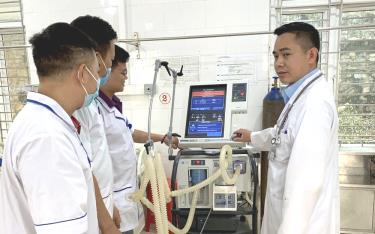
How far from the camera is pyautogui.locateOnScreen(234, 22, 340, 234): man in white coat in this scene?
124 cm

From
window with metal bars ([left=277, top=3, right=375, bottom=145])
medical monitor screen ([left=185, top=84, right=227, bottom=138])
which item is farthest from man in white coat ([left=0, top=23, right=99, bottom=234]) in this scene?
window with metal bars ([left=277, top=3, right=375, bottom=145])

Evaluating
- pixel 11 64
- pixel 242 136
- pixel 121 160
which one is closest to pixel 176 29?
pixel 242 136

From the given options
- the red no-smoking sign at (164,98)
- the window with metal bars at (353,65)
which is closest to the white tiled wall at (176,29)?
the red no-smoking sign at (164,98)

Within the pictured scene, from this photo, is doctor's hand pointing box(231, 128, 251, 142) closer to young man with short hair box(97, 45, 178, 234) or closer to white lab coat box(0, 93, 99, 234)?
young man with short hair box(97, 45, 178, 234)

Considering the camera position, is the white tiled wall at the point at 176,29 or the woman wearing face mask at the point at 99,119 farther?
the white tiled wall at the point at 176,29

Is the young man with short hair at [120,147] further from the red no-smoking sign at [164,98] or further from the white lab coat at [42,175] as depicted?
the red no-smoking sign at [164,98]

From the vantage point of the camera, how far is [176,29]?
8.64ft

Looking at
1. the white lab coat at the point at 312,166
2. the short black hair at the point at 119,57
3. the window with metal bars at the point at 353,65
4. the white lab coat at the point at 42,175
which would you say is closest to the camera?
the white lab coat at the point at 42,175

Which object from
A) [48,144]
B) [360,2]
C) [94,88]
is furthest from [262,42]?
[48,144]

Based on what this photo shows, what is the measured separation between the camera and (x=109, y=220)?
1.19m

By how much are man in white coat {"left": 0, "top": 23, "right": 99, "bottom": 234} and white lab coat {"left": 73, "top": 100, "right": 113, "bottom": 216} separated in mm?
277

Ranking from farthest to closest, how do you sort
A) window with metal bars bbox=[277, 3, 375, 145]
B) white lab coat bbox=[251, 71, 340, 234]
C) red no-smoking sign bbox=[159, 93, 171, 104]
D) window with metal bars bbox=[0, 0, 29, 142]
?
window with metal bars bbox=[0, 0, 29, 142] → red no-smoking sign bbox=[159, 93, 171, 104] → window with metal bars bbox=[277, 3, 375, 145] → white lab coat bbox=[251, 71, 340, 234]

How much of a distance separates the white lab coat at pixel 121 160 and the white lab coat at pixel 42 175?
22.9 inches

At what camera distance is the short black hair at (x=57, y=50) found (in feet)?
2.86
